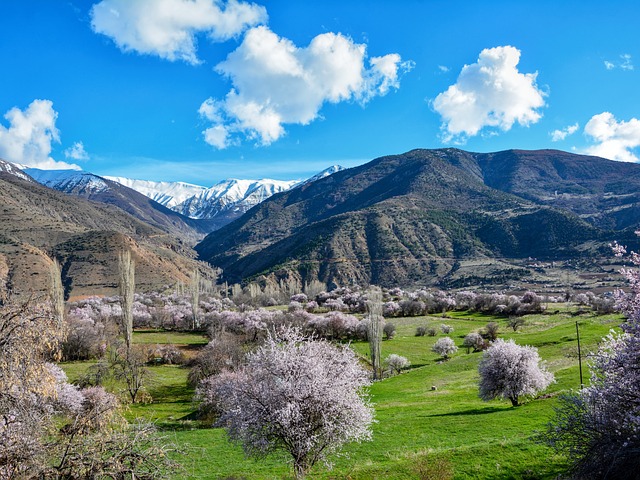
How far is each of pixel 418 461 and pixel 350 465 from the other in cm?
394

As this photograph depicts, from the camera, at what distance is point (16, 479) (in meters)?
9.27

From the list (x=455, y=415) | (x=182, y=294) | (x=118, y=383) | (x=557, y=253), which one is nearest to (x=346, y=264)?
(x=182, y=294)

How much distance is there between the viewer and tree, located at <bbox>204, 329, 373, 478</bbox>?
1596 cm

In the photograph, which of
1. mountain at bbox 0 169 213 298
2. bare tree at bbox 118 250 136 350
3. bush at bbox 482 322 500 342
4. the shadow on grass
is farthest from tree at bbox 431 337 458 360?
mountain at bbox 0 169 213 298

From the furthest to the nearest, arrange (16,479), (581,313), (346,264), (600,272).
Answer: (346,264) < (600,272) < (581,313) < (16,479)

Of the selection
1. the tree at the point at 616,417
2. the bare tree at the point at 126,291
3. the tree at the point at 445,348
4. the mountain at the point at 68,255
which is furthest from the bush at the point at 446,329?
the mountain at the point at 68,255

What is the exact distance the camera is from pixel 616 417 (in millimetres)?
12438

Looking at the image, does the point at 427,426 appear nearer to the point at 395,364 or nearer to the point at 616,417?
the point at 616,417

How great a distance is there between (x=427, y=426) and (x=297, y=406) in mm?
18328

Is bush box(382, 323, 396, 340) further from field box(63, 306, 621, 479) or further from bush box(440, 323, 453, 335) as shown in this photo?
bush box(440, 323, 453, 335)

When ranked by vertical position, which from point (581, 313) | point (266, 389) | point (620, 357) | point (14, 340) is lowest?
point (581, 313)

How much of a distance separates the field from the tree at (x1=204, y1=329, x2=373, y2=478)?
8.49 ft

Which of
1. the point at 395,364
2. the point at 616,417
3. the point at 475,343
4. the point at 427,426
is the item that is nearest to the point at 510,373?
the point at 427,426

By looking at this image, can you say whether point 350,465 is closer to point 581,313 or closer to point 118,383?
point 118,383
